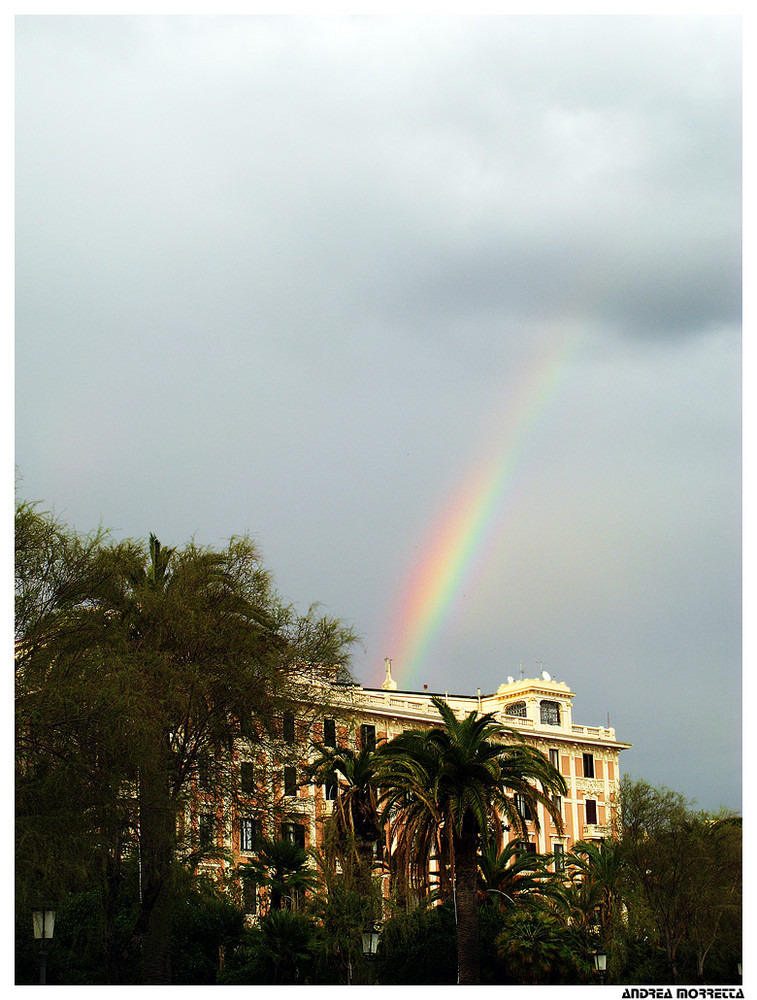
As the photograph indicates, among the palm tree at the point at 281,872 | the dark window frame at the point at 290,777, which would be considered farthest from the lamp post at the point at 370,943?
the palm tree at the point at 281,872

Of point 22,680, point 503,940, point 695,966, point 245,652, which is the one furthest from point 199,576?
point 695,966

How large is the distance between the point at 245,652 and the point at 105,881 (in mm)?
8530

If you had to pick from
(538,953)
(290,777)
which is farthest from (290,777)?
(538,953)

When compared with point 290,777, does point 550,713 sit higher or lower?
lower

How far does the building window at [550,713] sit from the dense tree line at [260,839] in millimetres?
53637

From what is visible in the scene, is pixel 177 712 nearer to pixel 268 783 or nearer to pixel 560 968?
pixel 268 783

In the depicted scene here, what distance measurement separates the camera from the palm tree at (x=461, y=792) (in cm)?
3991

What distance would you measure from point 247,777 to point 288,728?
224cm

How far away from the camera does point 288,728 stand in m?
43.4

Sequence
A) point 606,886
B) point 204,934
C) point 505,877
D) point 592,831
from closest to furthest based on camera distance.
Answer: point 204,934 < point 505,877 < point 606,886 < point 592,831

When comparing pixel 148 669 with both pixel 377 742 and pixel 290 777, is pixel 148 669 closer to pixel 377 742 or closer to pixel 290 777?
pixel 290 777
